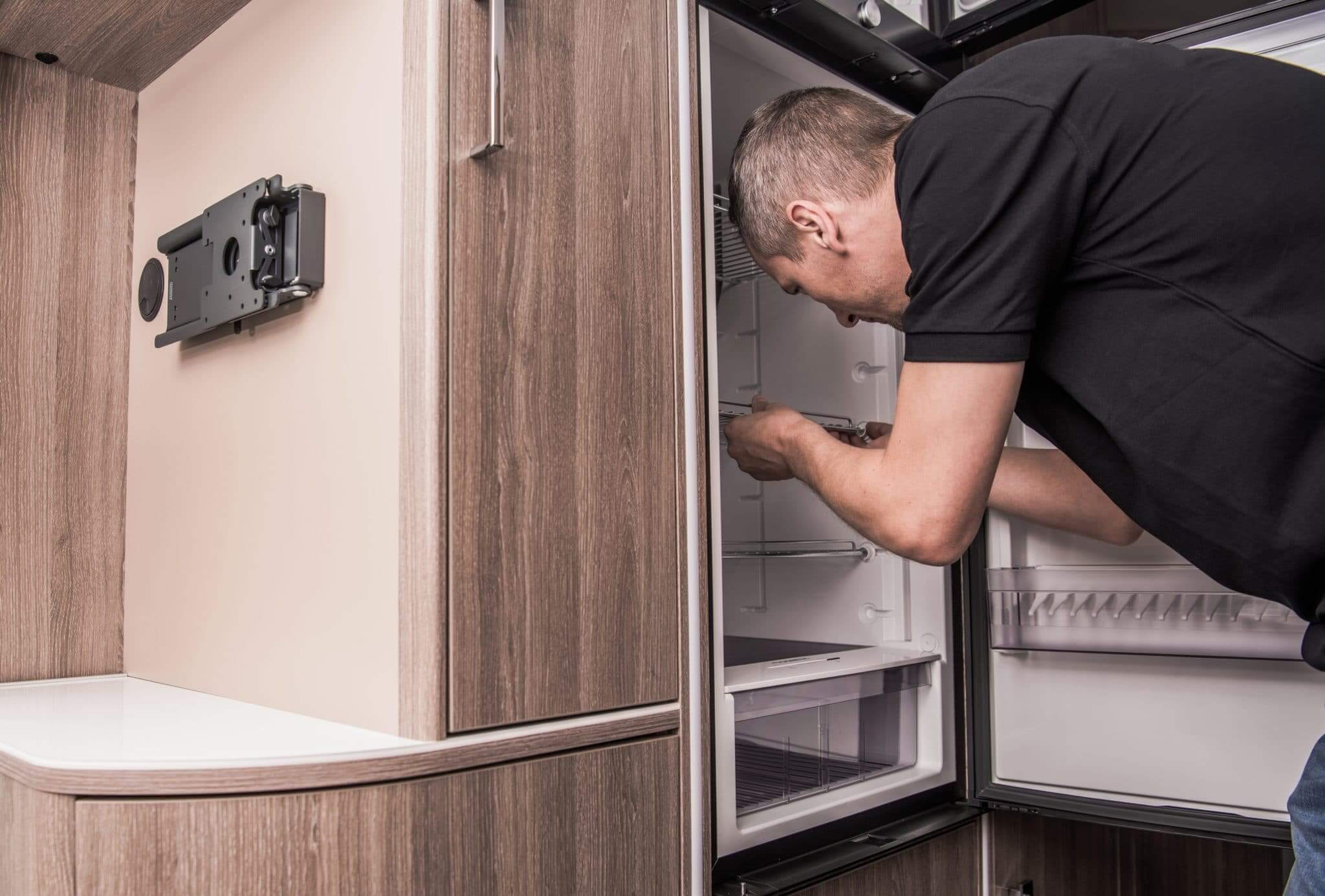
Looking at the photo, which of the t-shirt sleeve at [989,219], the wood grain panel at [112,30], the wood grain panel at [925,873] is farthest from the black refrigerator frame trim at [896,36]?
the wood grain panel at [925,873]

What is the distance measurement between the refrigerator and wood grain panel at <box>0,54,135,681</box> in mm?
892

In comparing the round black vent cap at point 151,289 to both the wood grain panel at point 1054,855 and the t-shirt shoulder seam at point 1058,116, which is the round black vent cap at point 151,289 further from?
the wood grain panel at point 1054,855

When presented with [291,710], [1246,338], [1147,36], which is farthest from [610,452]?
[1147,36]

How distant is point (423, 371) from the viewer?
86 centimetres

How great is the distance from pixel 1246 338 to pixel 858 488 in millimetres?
358

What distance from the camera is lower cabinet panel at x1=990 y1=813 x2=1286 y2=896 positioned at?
1.59 meters

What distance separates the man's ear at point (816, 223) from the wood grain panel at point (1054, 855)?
3.13 ft

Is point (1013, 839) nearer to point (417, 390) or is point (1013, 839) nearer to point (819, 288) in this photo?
point (819, 288)

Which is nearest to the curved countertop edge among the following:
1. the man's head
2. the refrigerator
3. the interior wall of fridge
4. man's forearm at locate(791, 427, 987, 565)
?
the refrigerator

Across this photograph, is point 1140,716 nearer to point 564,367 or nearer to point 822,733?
point 822,733

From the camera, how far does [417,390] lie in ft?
2.84

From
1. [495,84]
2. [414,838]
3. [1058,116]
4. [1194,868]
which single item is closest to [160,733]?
[414,838]

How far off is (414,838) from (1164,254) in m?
0.79

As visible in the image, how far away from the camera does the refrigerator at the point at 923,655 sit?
1169 mm
